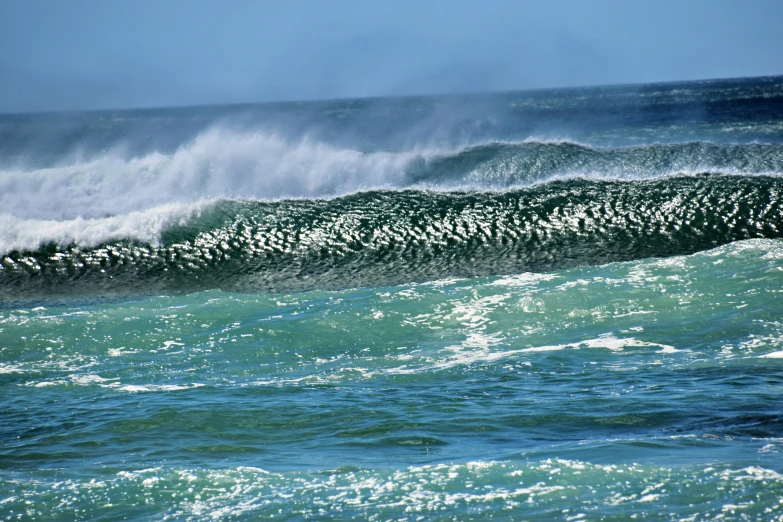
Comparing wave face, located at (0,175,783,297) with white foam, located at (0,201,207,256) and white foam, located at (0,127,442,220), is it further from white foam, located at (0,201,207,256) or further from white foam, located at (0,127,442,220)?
white foam, located at (0,127,442,220)

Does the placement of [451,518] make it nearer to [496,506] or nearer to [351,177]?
[496,506]

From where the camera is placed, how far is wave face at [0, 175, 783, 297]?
43.8ft

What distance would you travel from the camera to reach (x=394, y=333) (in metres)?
9.84

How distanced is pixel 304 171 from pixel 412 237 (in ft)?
14.3

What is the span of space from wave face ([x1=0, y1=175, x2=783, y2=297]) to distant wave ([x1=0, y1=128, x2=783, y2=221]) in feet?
2.95

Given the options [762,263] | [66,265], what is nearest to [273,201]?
[66,265]

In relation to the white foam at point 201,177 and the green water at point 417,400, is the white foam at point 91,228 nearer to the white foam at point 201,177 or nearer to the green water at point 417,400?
the white foam at point 201,177

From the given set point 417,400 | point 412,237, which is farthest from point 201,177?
point 417,400

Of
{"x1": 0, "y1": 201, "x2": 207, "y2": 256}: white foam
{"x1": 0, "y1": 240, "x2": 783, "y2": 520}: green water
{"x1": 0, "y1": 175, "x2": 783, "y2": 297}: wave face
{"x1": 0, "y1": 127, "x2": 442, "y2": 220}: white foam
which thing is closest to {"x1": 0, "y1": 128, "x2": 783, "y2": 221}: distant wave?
{"x1": 0, "y1": 127, "x2": 442, "y2": 220}: white foam

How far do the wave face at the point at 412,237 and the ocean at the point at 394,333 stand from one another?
Result: 2.4 inches

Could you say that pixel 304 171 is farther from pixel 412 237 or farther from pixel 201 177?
pixel 412 237

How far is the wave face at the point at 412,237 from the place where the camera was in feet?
43.8

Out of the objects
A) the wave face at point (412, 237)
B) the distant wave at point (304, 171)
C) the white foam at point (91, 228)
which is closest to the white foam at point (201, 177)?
the distant wave at point (304, 171)

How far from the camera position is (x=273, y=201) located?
16422 mm
